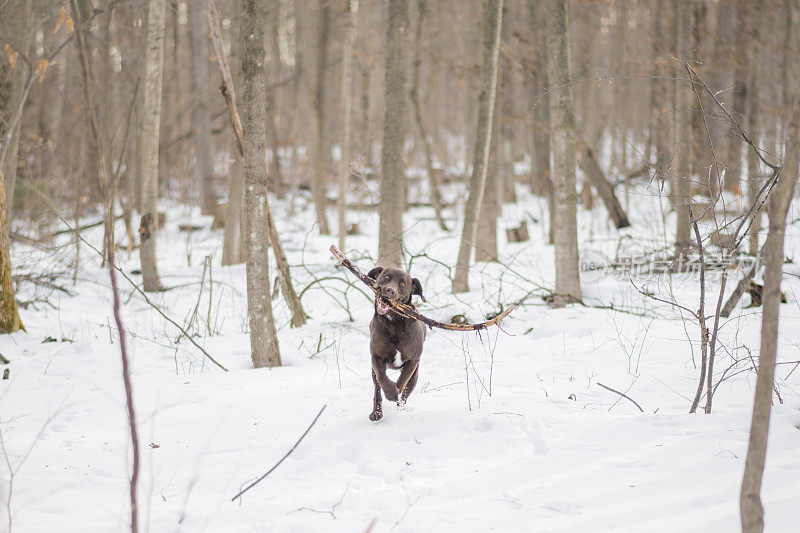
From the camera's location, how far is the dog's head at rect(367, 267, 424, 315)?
448 cm

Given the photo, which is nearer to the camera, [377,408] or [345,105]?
[377,408]

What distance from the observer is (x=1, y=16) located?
747 cm

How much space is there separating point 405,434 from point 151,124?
7.94m

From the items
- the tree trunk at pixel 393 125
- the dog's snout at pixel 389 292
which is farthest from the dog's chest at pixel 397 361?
the tree trunk at pixel 393 125

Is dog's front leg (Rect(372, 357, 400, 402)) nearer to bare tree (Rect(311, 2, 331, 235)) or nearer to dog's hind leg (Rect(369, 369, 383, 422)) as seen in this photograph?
dog's hind leg (Rect(369, 369, 383, 422))

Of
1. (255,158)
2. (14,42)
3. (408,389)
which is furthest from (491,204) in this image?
(14,42)

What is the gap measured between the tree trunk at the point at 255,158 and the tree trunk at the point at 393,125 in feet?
10.3

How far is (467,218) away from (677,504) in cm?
664

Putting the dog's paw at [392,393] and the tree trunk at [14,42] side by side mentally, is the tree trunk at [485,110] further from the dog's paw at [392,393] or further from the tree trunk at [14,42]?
the tree trunk at [14,42]

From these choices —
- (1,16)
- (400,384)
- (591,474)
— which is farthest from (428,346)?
(1,16)

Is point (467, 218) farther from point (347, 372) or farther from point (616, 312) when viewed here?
point (347, 372)

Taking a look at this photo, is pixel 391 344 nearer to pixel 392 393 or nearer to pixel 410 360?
pixel 410 360

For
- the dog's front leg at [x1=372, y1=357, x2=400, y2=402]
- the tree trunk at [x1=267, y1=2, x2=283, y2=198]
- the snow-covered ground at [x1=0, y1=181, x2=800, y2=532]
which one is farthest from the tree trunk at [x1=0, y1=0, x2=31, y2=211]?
the tree trunk at [x1=267, y1=2, x2=283, y2=198]

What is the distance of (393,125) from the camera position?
8992 millimetres
